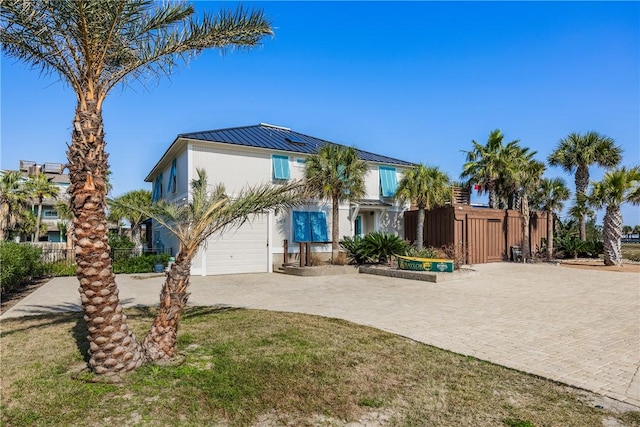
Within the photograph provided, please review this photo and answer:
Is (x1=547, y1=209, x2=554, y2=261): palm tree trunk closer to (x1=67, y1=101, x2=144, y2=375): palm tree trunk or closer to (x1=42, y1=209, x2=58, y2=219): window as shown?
(x1=67, y1=101, x2=144, y2=375): palm tree trunk

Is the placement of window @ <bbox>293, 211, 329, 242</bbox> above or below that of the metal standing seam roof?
below

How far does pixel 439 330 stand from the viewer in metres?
6.48

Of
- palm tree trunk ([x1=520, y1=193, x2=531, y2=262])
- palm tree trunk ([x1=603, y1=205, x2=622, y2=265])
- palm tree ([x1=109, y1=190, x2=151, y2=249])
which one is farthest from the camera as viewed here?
palm tree trunk ([x1=520, y1=193, x2=531, y2=262])

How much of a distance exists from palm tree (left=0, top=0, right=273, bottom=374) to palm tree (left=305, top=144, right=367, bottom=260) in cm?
1092

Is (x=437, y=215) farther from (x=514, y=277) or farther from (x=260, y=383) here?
(x=260, y=383)

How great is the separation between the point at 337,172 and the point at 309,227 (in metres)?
3.43

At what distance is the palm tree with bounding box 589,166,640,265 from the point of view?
16.2m

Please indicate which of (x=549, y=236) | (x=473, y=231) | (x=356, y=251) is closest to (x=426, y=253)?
(x=356, y=251)

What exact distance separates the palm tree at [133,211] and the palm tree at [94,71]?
230 cm

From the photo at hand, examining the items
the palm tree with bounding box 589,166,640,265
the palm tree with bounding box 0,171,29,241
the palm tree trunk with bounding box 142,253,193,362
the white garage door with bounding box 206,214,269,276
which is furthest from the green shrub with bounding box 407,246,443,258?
the palm tree with bounding box 0,171,29,241

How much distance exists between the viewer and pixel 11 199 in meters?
21.8

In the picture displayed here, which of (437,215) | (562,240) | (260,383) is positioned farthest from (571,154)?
(260,383)

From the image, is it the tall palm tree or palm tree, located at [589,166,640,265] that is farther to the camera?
the tall palm tree

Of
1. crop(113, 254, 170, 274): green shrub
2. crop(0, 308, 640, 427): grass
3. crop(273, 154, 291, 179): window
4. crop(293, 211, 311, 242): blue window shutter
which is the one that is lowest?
crop(0, 308, 640, 427): grass
